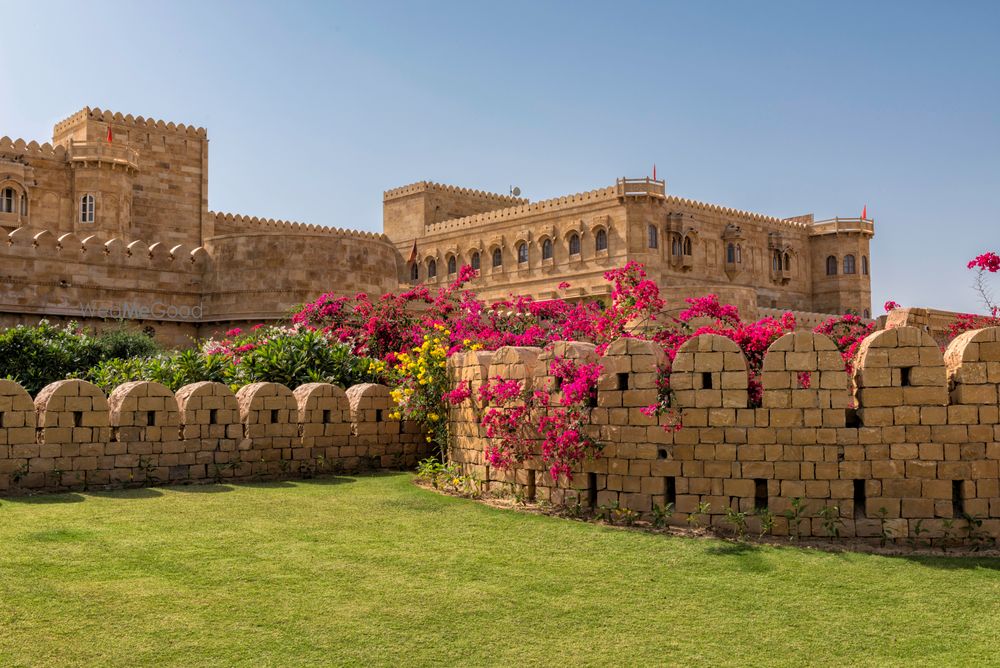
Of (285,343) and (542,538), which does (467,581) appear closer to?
(542,538)

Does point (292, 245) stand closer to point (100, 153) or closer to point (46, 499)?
point (100, 153)

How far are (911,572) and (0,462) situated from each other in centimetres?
918

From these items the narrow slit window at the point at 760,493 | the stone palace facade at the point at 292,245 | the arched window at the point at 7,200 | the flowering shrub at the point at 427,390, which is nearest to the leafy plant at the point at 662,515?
the narrow slit window at the point at 760,493

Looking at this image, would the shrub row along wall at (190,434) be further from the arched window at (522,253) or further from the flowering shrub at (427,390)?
the arched window at (522,253)

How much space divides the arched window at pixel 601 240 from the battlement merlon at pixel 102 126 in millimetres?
17423

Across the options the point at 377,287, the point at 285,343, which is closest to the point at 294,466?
the point at 285,343

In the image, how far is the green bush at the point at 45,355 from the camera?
619 inches

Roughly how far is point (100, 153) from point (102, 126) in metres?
2.29

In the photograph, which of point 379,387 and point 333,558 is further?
point 379,387

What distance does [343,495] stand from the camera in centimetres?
1125

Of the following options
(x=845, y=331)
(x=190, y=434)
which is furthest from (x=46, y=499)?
(x=845, y=331)

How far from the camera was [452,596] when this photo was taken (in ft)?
22.9

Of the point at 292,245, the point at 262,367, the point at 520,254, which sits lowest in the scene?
the point at 262,367

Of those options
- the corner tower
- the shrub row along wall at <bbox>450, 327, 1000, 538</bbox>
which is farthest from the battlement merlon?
the shrub row along wall at <bbox>450, 327, 1000, 538</bbox>
